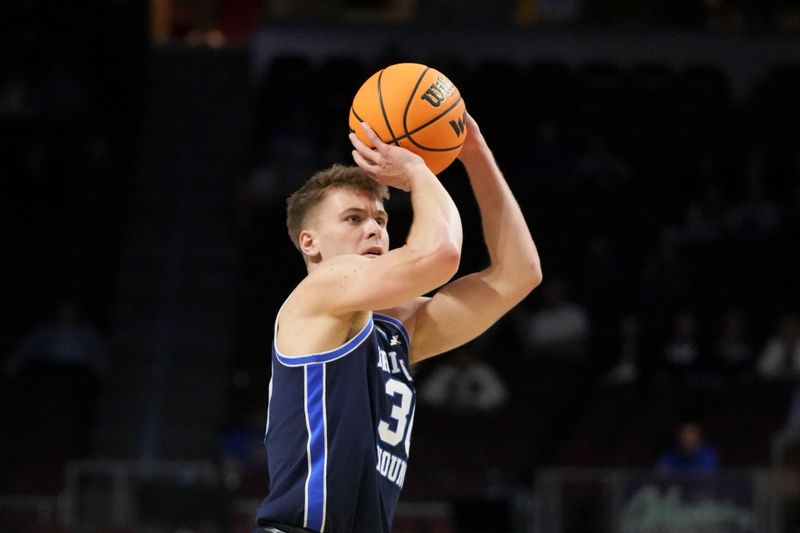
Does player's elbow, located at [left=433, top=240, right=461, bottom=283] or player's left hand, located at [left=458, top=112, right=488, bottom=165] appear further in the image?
player's left hand, located at [left=458, top=112, right=488, bottom=165]

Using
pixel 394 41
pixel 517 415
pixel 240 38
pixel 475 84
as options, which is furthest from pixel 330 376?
pixel 240 38

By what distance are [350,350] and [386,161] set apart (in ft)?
1.93

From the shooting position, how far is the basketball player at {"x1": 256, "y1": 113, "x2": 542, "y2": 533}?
3.79 metres

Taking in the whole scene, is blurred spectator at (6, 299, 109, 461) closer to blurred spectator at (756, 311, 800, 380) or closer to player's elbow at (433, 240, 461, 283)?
blurred spectator at (756, 311, 800, 380)

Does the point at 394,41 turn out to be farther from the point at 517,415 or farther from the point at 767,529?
the point at 767,529

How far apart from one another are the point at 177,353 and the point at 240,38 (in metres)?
7.35

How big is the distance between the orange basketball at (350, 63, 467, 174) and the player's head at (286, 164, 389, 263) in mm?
166

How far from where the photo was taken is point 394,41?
61.6ft

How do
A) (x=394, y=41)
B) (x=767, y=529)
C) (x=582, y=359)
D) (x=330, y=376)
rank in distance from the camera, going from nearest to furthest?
(x=330, y=376) < (x=767, y=529) < (x=582, y=359) < (x=394, y=41)

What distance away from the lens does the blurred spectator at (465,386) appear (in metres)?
12.8

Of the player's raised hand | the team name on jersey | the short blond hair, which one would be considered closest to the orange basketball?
the player's raised hand

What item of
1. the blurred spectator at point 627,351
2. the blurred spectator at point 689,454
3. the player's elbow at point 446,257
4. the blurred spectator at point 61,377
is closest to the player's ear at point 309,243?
the player's elbow at point 446,257

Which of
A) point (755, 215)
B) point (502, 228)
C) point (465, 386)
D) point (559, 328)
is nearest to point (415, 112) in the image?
point (502, 228)

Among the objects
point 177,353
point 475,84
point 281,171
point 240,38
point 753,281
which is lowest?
point 177,353
